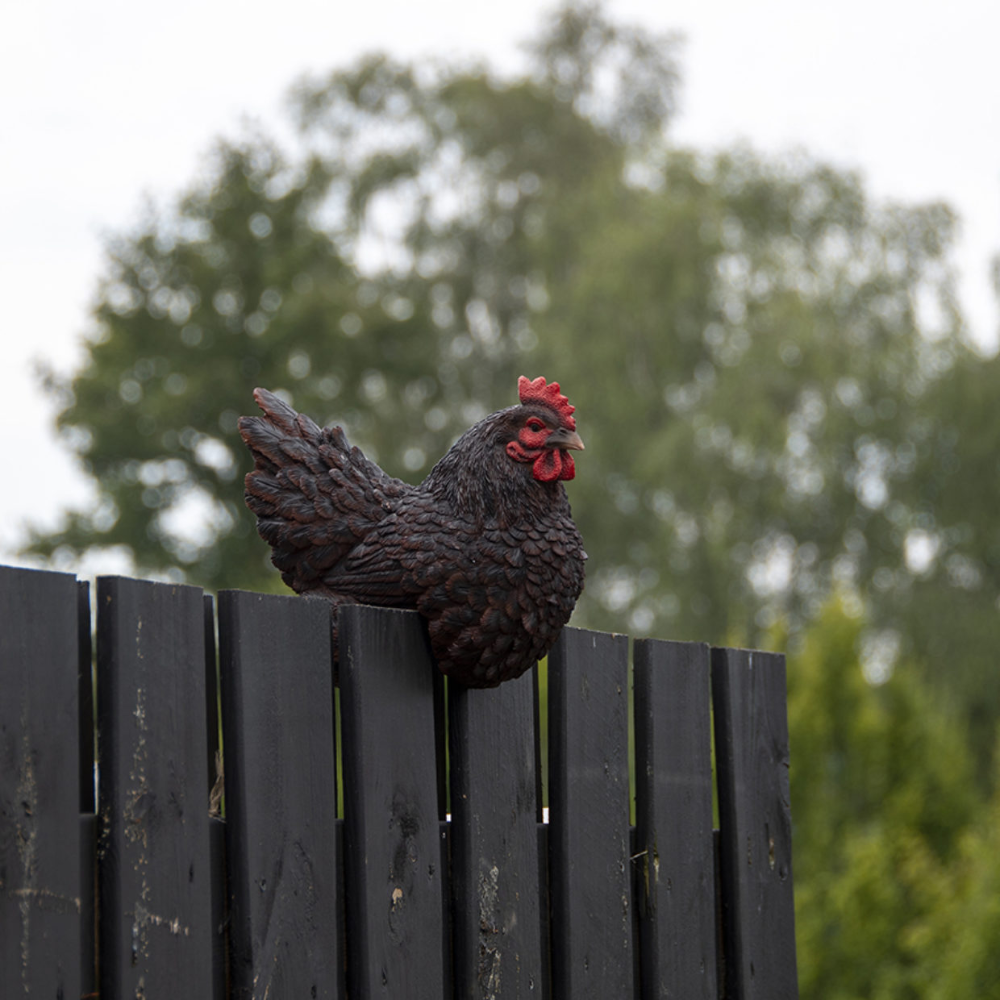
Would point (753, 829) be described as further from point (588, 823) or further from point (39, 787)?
point (39, 787)

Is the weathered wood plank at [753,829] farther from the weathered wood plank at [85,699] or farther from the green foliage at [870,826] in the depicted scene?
the green foliage at [870,826]

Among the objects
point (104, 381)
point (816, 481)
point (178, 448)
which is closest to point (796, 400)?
point (816, 481)

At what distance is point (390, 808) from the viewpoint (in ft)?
6.24

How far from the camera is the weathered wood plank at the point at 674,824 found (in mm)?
2375

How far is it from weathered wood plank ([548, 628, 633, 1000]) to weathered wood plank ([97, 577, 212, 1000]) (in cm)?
75

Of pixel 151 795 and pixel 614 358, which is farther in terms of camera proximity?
pixel 614 358

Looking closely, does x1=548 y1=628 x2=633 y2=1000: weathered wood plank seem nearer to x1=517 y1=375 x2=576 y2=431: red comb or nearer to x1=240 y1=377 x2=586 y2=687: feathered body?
x1=240 y1=377 x2=586 y2=687: feathered body

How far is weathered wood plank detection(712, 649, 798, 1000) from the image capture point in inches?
102

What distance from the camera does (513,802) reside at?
211cm

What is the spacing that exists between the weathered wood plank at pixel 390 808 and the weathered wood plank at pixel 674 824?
1.88 ft

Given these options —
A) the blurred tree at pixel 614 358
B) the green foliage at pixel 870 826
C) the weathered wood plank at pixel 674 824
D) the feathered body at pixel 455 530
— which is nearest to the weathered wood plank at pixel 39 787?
the feathered body at pixel 455 530

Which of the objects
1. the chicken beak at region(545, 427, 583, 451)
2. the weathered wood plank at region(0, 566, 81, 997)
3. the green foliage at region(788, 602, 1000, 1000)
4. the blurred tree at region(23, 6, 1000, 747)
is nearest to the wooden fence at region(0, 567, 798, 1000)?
the weathered wood plank at region(0, 566, 81, 997)

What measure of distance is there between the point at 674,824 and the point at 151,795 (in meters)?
1.19

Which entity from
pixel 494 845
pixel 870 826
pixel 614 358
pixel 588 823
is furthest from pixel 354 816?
pixel 614 358
